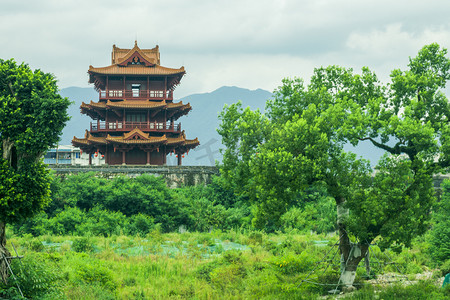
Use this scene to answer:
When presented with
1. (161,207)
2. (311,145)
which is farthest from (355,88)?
(161,207)

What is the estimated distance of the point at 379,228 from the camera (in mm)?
17047

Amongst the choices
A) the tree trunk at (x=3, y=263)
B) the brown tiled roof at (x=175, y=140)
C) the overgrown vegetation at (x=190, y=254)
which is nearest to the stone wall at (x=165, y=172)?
the overgrown vegetation at (x=190, y=254)

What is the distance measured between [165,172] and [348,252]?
26.4 meters

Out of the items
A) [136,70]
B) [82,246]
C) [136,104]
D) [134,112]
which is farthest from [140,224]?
[136,70]

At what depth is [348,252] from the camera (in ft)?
59.8

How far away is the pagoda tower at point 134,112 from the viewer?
4609cm

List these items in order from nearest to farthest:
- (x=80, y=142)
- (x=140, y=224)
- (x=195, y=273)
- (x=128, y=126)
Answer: (x=195, y=273) < (x=140, y=224) < (x=80, y=142) < (x=128, y=126)

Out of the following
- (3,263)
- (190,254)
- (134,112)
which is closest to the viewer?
(3,263)

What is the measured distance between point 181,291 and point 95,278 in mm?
3262

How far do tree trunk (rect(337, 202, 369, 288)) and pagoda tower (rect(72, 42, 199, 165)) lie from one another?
95.2 ft

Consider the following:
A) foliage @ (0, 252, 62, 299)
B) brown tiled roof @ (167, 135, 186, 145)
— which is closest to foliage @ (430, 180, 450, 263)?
foliage @ (0, 252, 62, 299)

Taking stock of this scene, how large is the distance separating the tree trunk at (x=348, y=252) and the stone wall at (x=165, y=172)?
25.7 m

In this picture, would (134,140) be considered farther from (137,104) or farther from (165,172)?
(165,172)

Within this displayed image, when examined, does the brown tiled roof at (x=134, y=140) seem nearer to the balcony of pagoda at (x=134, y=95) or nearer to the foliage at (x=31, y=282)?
the balcony of pagoda at (x=134, y=95)
